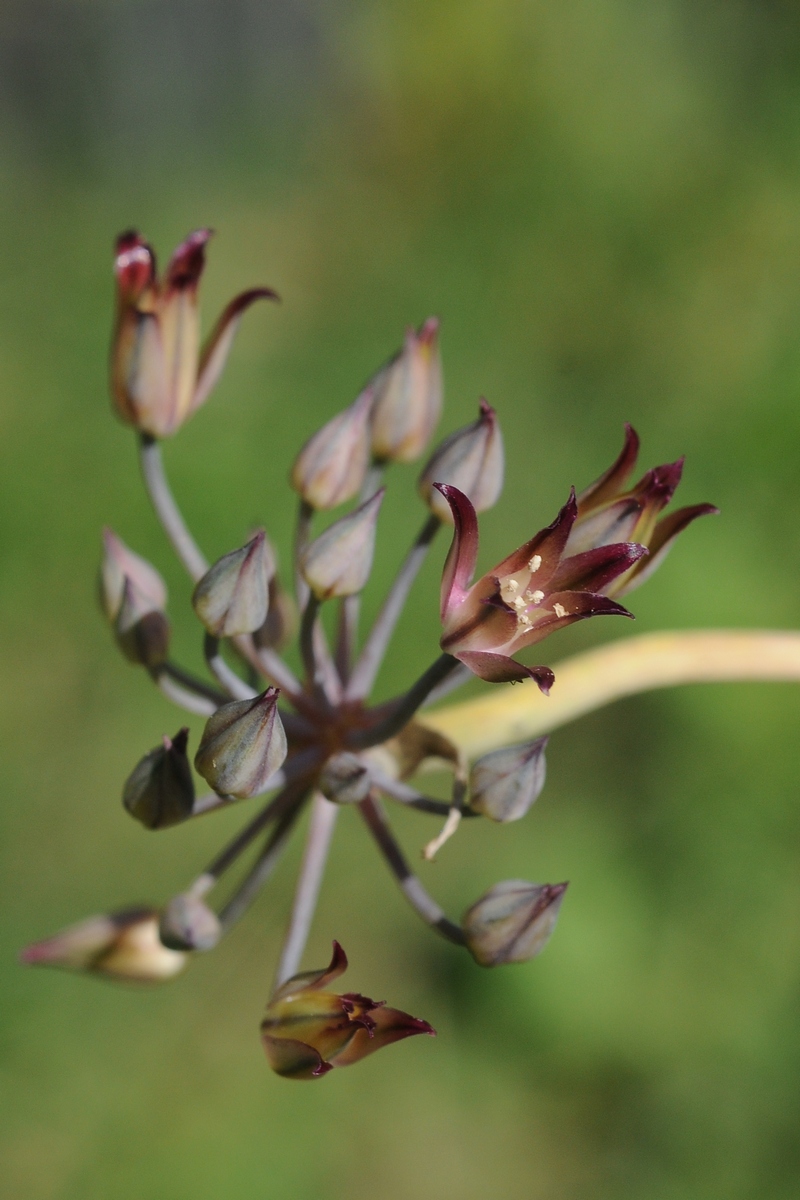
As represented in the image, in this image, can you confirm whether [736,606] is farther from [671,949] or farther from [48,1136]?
[48,1136]

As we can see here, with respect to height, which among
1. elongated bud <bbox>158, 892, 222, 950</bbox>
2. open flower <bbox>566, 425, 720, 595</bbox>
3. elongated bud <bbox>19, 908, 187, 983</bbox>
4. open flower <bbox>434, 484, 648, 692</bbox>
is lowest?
elongated bud <bbox>19, 908, 187, 983</bbox>

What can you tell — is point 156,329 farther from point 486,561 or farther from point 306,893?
point 486,561

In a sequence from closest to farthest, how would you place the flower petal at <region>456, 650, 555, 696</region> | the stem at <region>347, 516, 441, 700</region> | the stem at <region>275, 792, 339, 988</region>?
the flower petal at <region>456, 650, 555, 696</region>
the stem at <region>275, 792, 339, 988</region>
the stem at <region>347, 516, 441, 700</region>

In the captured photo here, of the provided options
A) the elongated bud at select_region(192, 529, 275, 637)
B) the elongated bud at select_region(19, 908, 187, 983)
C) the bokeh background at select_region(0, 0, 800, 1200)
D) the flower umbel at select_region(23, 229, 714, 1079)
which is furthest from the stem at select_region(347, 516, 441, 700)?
the bokeh background at select_region(0, 0, 800, 1200)

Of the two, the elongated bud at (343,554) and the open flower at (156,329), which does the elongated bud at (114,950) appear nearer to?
the elongated bud at (343,554)

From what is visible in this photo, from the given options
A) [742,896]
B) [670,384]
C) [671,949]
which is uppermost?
[670,384]

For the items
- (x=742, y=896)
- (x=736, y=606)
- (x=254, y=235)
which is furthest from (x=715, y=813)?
(x=254, y=235)

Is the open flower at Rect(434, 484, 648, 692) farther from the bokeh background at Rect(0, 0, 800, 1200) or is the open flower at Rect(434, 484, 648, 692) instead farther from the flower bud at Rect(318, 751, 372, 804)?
the bokeh background at Rect(0, 0, 800, 1200)

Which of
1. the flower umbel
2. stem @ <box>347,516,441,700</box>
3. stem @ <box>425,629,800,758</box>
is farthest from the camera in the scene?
stem @ <box>425,629,800,758</box>
